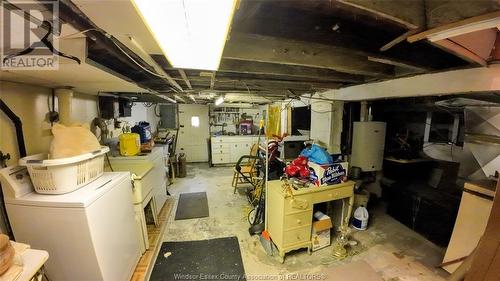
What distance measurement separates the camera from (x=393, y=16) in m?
0.79

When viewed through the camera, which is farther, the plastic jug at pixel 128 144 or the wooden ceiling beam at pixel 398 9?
the plastic jug at pixel 128 144

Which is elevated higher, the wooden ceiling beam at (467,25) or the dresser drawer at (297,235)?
the wooden ceiling beam at (467,25)

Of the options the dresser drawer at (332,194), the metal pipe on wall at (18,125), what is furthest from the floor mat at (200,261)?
the metal pipe on wall at (18,125)

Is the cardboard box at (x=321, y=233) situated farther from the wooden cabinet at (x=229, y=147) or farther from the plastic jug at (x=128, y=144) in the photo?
the wooden cabinet at (x=229, y=147)

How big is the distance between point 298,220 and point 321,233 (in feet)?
1.48

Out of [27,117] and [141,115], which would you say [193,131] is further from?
[27,117]

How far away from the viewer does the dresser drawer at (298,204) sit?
7.14 feet

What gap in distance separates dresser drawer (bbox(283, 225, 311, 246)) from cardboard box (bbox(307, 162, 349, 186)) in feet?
1.78

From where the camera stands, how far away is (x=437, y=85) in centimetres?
169

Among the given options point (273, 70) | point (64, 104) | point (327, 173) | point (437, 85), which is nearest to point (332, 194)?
point (327, 173)

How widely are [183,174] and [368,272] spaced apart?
4.29 metres

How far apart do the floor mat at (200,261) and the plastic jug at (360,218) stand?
1.71 m

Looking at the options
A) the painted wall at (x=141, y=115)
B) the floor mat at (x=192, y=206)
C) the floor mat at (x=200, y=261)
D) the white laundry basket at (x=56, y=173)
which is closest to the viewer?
the white laundry basket at (x=56, y=173)

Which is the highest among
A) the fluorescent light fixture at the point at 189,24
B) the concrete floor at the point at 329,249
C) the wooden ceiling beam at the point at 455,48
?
the wooden ceiling beam at the point at 455,48
